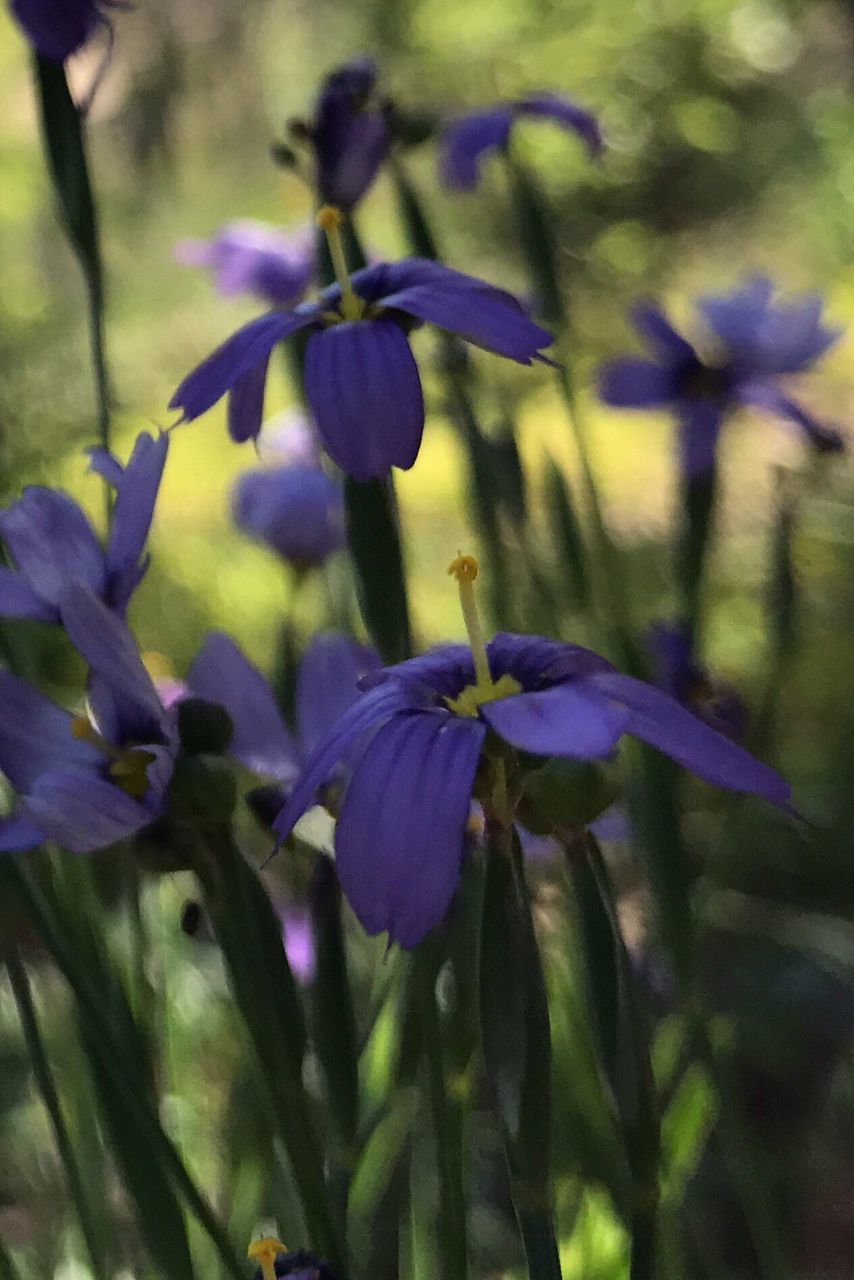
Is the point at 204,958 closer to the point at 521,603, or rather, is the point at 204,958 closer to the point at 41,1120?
the point at 41,1120

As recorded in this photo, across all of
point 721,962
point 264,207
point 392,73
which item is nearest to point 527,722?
point 721,962

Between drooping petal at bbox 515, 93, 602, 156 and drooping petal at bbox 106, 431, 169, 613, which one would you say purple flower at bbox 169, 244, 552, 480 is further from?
drooping petal at bbox 515, 93, 602, 156

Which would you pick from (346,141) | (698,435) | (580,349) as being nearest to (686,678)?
(698,435)

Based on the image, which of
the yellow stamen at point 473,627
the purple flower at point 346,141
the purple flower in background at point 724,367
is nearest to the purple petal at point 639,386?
the purple flower in background at point 724,367

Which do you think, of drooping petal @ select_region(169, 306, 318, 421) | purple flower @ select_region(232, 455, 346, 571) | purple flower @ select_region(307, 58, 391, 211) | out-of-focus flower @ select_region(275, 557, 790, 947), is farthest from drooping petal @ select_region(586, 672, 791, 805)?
purple flower @ select_region(232, 455, 346, 571)

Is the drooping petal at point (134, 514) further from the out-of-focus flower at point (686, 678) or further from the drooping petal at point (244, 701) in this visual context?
the out-of-focus flower at point (686, 678)
